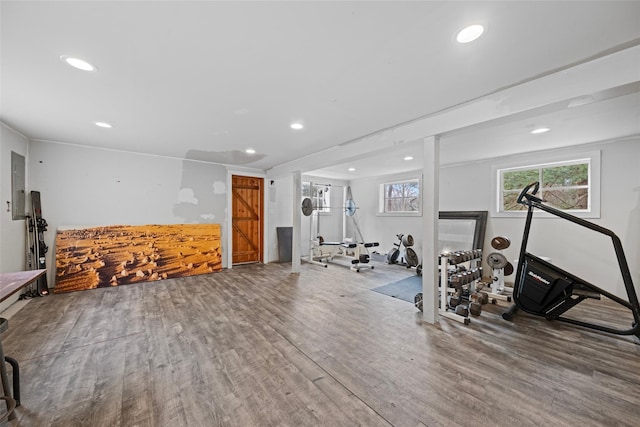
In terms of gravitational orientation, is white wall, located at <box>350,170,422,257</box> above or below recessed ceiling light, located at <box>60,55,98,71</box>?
below

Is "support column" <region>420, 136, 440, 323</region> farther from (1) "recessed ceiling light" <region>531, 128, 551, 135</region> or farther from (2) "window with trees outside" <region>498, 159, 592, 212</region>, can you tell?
(2) "window with trees outside" <region>498, 159, 592, 212</region>

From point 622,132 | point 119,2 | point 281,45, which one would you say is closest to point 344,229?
point 622,132

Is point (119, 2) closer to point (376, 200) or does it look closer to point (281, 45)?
point (281, 45)

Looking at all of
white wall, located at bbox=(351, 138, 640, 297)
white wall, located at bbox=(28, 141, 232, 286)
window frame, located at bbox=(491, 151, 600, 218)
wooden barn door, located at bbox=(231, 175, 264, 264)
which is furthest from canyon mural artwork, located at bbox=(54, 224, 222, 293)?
window frame, located at bbox=(491, 151, 600, 218)

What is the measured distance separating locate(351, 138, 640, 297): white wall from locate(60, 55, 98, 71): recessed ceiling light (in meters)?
4.56

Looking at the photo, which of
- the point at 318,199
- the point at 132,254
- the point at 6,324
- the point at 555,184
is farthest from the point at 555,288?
the point at 132,254

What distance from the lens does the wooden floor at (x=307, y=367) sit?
1.61 meters

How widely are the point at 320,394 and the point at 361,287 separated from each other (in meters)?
2.77

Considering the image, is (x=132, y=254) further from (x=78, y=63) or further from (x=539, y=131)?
(x=539, y=131)

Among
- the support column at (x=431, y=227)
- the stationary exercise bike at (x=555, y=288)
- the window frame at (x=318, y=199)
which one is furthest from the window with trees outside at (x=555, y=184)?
the window frame at (x=318, y=199)

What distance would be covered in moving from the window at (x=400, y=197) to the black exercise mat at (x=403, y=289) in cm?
239

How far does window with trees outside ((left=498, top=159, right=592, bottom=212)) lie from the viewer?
13.5 ft

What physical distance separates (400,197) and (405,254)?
1946 mm

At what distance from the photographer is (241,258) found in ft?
21.0
